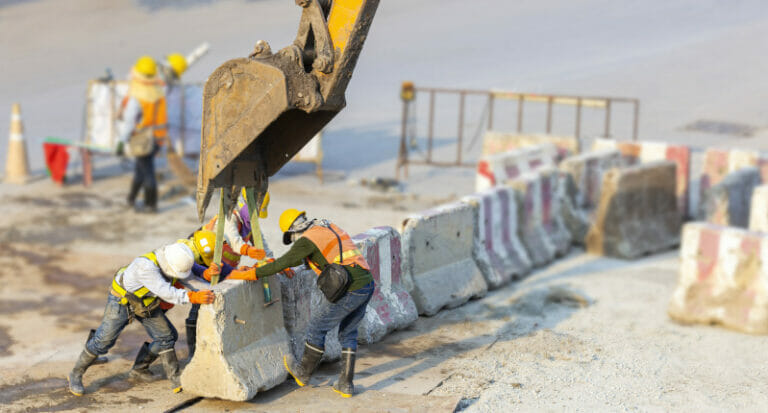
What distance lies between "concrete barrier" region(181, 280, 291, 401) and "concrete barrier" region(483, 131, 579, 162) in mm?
8843

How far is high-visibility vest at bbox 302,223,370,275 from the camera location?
6887 millimetres

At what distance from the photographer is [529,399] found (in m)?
7.14

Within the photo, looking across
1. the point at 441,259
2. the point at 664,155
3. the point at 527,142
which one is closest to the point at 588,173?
the point at 664,155

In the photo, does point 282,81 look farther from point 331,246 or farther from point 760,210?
point 760,210

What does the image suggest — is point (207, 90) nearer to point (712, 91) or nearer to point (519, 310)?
point (519, 310)

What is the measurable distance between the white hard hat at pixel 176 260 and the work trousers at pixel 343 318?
105cm

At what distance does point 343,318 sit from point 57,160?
1061 cm

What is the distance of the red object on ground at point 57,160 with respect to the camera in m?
16.0

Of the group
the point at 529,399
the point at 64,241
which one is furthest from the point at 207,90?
the point at 64,241

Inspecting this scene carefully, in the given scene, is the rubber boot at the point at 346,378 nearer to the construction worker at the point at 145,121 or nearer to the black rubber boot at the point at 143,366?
the black rubber boot at the point at 143,366

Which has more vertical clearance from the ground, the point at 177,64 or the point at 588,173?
the point at 177,64

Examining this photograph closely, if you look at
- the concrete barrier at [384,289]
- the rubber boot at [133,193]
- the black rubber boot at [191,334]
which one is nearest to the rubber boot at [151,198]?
the rubber boot at [133,193]

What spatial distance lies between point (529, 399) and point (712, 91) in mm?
19827

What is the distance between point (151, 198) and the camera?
1435 cm
